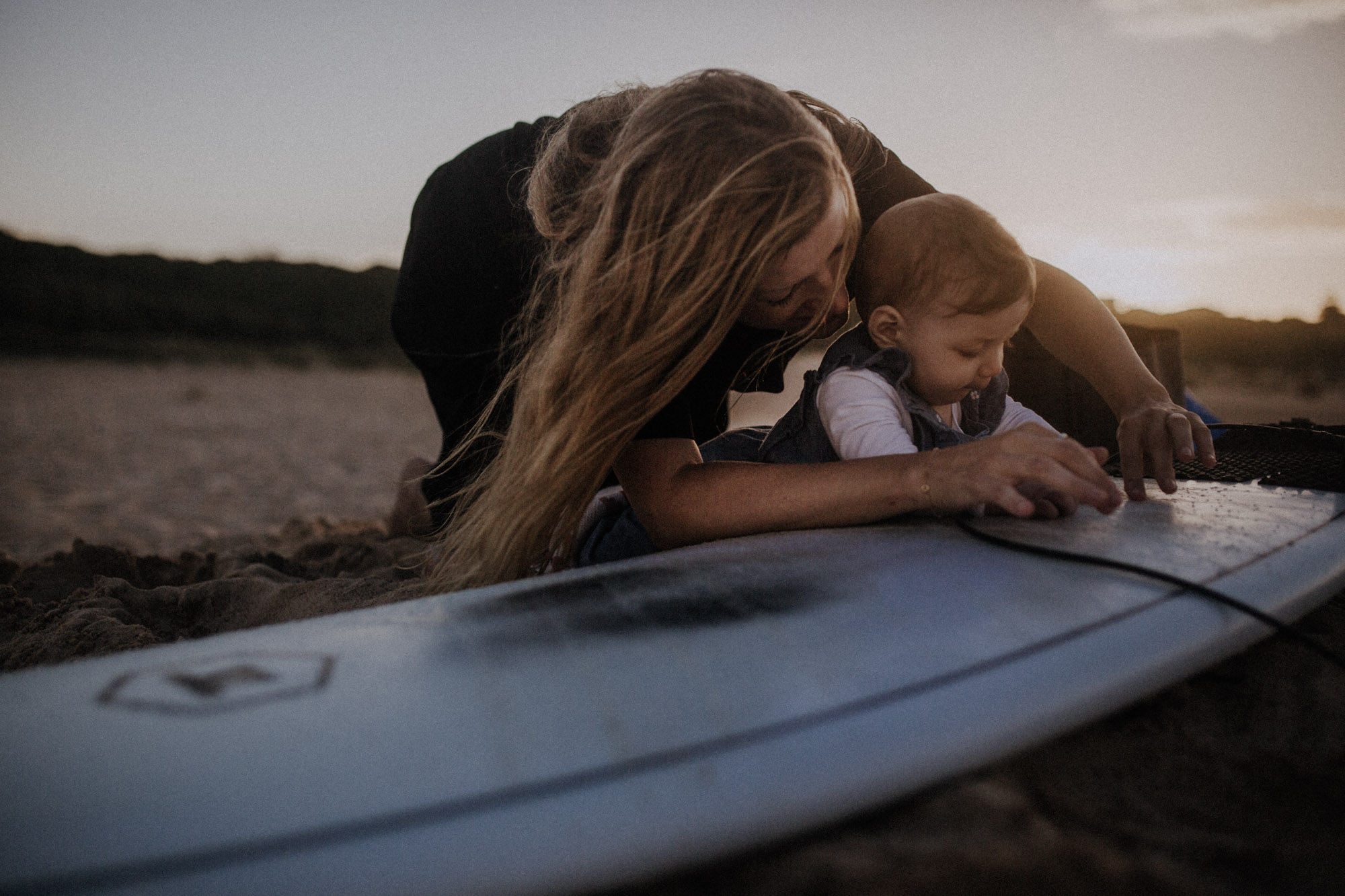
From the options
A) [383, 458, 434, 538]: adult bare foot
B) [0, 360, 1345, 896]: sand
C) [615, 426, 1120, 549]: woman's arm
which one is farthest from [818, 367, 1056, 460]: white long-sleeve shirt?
[383, 458, 434, 538]: adult bare foot

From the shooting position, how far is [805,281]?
1.44 m

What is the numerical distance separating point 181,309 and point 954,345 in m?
20.8

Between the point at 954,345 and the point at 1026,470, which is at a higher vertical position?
the point at 954,345

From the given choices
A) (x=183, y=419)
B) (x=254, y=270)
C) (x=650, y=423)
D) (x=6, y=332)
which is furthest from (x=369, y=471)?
(x=254, y=270)

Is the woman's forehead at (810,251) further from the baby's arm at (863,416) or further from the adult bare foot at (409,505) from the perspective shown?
the adult bare foot at (409,505)

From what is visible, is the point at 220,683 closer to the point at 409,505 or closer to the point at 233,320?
the point at 409,505

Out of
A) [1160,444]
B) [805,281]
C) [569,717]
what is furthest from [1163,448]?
[569,717]

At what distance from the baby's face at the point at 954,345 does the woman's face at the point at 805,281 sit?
7.3 inches

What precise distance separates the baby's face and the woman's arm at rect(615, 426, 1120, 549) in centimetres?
36

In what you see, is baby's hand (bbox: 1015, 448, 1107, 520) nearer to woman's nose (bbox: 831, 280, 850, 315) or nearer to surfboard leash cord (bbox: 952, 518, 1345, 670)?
surfboard leash cord (bbox: 952, 518, 1345, 670)

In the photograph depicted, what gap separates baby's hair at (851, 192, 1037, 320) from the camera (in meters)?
1.57

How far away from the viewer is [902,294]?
165cm

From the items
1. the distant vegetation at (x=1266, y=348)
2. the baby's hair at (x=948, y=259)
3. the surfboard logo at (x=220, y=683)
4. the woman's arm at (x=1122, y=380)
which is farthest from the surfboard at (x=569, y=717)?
the distant vegetation at (x=1266, y=348)

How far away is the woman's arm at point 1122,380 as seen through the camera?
163cm
